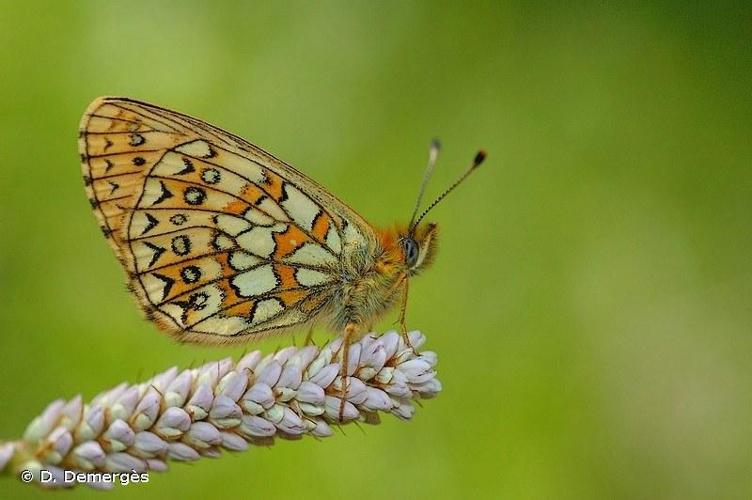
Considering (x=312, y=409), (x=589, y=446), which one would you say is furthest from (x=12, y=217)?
(x=589, y=446)

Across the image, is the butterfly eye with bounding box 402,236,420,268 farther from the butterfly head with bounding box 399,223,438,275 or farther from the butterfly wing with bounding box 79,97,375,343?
the butterfly wing with bounding box 79,97,375,343

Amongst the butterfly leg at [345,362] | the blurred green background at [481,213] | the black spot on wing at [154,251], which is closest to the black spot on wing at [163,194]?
the black spot on wing at [154,251]

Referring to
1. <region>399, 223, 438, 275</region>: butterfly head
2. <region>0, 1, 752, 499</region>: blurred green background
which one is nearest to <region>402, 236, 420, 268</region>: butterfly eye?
<region>399, 223, 438, 275</region>: butterfly head

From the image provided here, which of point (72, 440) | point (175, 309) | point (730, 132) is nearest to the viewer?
point (72, 440)

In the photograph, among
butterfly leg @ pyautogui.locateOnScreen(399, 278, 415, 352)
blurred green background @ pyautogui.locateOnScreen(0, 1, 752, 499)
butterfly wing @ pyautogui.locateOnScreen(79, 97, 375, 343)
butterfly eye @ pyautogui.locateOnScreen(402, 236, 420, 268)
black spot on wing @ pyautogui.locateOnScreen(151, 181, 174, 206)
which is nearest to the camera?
butterfly leg @ pyautogui.locateOnScreen(399, 278, 415, 352)

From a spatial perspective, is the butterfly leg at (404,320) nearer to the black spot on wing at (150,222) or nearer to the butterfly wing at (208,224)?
the butterfly wing at (208,224)

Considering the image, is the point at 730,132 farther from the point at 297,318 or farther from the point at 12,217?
the point at 12,217
